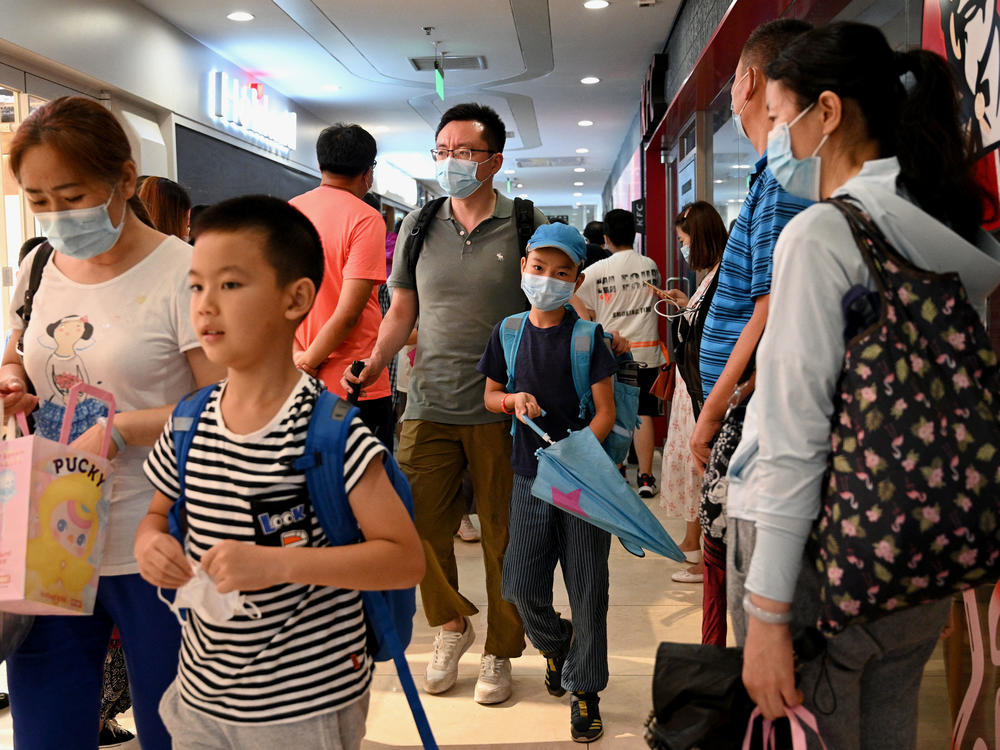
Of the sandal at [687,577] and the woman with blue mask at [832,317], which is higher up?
the woman with blue mask at [832,317]

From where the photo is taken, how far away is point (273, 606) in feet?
3.95

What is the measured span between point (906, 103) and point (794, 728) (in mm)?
829

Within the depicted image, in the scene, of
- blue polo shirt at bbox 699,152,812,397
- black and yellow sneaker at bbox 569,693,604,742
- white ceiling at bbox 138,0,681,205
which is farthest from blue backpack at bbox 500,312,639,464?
white ceiling at bbox 138,0,681,205

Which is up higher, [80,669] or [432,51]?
[432,51]

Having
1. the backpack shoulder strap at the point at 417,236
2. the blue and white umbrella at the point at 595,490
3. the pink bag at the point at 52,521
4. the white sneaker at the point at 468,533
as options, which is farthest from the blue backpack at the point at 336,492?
the white sneaker at the point at 468,533

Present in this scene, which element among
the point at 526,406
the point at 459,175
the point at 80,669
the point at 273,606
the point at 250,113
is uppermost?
the point at 250,113

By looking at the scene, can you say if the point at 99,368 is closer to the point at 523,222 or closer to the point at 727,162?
the point at 523,222

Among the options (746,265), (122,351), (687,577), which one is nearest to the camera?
(122,351)

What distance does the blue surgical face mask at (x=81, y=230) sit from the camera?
1.56 metres

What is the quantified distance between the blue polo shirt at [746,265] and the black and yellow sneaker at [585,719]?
3.22ft

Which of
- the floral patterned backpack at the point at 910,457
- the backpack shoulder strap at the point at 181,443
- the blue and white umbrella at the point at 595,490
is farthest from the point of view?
the blue and white umbrella at the point at 595,490

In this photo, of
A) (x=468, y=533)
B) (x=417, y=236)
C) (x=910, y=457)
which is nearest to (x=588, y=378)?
(x=417, y=236)

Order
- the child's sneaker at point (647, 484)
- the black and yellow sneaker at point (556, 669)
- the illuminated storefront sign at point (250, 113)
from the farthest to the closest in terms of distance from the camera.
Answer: the illuminated storefront sign at point (250, 113)
the child's sneaker at point (647, 484)
the black and yellow sneaker at point (556, 669)

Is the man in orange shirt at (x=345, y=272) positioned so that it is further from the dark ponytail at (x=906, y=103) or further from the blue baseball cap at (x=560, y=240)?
the dark ponytail at (x=906, y=103)
